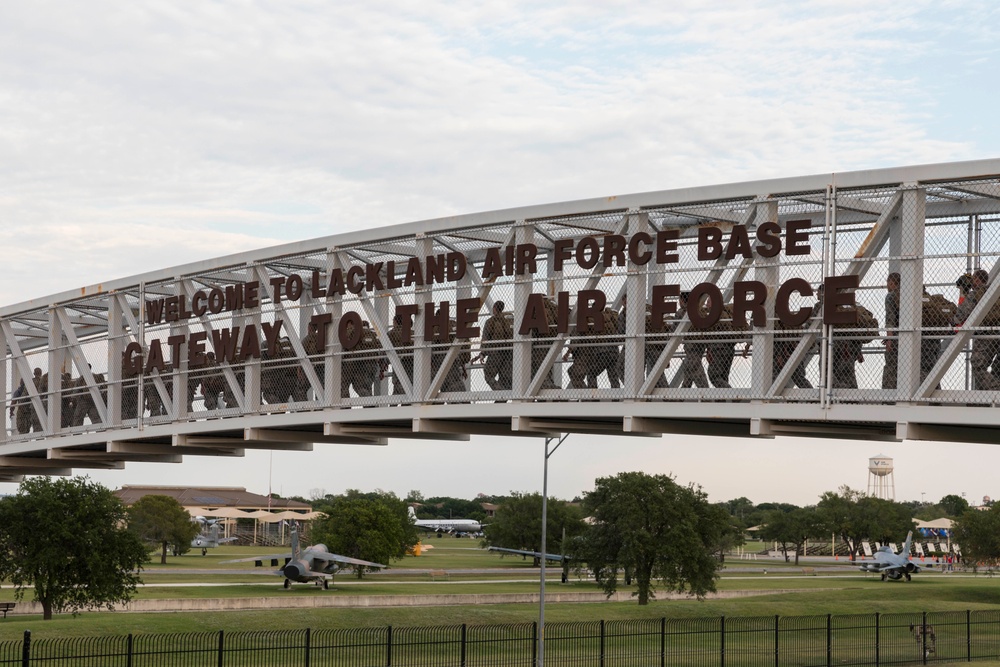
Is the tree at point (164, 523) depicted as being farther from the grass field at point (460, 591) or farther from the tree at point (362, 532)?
the tree at point (362, 532)

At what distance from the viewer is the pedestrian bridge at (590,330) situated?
21359 mm

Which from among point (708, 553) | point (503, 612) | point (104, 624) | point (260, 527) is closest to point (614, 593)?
point (708, 553)

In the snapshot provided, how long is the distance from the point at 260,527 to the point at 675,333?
145801 millimetres

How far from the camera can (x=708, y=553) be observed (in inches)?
2943

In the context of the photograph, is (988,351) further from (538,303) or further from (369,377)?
(369,377)

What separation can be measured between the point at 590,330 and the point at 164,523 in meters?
84.4

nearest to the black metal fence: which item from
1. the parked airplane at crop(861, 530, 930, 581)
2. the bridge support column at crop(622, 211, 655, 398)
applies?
the bridge support column at crop(622, 211, 655, 398)

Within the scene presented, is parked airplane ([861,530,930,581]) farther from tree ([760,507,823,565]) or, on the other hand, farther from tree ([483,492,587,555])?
tree ([760,507,823,565])

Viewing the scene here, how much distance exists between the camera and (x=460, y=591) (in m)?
71.1

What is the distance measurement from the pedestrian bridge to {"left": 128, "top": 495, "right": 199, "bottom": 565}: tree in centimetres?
7058

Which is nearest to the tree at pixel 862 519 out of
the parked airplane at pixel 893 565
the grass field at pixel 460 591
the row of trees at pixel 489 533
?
the row of trees at pixel 489 533

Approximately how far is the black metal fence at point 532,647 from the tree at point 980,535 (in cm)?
4345

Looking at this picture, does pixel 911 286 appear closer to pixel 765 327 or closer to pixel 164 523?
pixel 765 327

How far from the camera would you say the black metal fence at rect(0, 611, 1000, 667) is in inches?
1486
